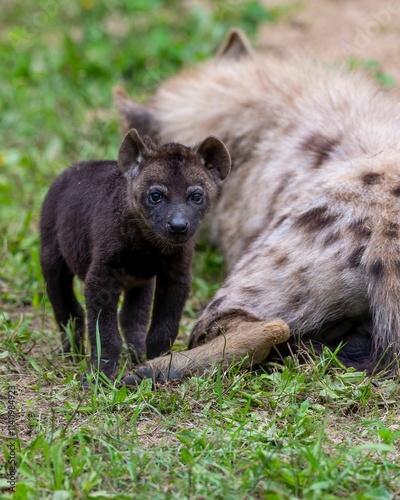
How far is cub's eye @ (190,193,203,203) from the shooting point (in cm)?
381

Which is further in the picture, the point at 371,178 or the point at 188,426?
the point at 371,178

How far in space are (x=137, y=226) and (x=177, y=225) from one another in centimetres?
27

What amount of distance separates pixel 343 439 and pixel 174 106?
3179 millimetres

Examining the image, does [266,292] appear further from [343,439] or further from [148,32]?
[148,32]

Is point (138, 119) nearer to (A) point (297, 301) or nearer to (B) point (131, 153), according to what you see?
(B) point (131, 153)

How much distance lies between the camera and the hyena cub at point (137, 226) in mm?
3758

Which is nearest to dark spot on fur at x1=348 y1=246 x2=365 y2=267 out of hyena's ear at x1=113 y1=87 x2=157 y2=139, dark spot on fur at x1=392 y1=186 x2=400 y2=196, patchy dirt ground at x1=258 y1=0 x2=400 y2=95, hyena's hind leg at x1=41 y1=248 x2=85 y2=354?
dark spot on fur at x1=392 y1=186 x2=400 y2=196

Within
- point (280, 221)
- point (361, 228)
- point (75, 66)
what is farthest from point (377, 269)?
point (75, 66)

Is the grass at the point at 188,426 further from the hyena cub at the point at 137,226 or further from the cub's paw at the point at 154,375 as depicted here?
the hyena cub at the point at 137,226

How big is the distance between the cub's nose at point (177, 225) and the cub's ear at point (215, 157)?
1.30 feet

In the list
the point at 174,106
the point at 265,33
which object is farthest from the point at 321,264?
the point at 265,33

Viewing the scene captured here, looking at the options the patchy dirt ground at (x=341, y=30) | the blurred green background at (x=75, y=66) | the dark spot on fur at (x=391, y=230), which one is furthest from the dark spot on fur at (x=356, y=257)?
the patchy dirt ground at (x=341, y=30)

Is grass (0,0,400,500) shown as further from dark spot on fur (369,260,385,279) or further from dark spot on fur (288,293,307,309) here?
dark spot on fur (369,260,385,279)

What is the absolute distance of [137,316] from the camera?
4.53 metres
